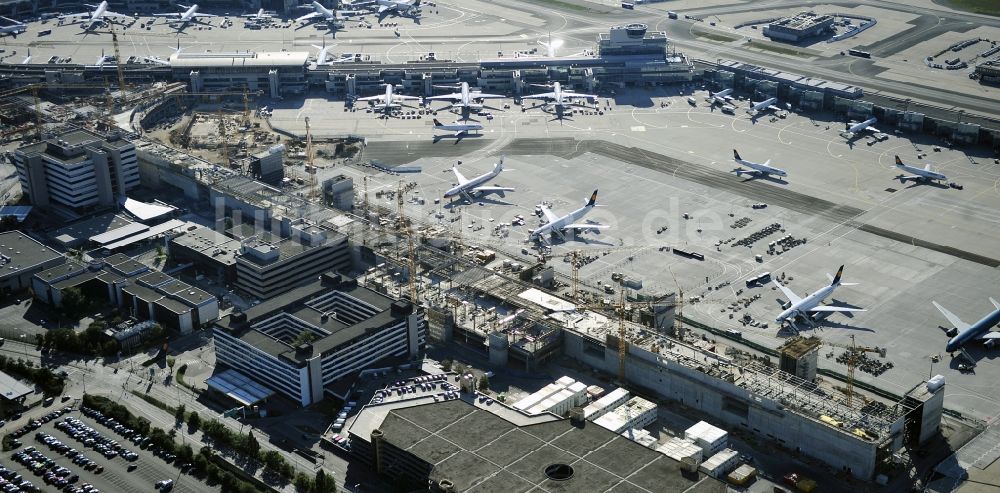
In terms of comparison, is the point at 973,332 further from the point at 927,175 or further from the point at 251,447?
the point at 251,447

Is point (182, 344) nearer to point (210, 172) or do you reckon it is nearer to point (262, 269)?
point (262, 269)

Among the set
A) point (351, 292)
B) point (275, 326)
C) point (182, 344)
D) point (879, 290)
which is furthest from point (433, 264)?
point (879, 290)

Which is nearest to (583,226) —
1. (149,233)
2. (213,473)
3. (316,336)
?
(316,336)

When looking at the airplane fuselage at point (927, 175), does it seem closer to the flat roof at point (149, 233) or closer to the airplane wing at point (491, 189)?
the airplane wing at point (491, 189)

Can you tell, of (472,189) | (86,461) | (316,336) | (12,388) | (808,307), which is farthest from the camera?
(472,189)

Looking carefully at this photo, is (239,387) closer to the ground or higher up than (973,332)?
closer to the ground

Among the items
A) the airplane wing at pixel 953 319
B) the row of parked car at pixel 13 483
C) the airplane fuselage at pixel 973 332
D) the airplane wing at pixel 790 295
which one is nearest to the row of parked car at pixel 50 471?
the row of parked car at pixel 13 483
